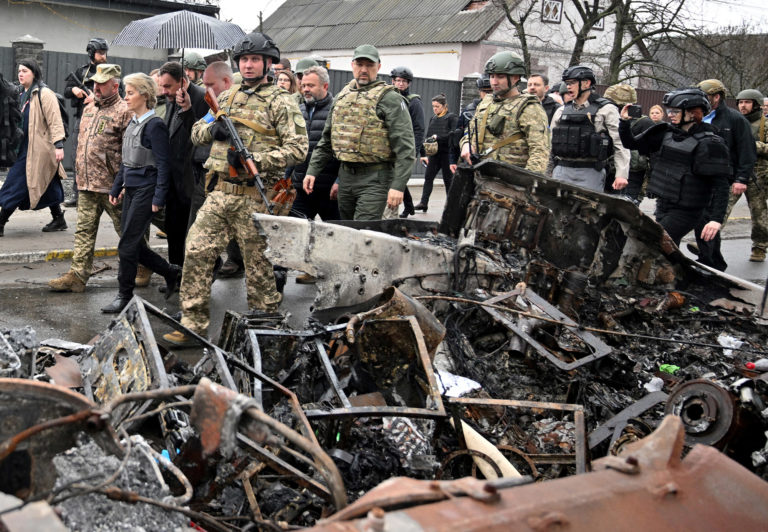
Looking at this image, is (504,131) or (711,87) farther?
(711,87)

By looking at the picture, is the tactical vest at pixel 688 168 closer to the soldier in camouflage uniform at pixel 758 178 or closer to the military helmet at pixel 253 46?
the soldier in camouflage uniform at pixel 758 178

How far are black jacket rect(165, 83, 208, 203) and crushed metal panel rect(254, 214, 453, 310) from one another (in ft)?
7.09

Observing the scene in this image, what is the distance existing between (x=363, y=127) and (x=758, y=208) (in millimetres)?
6028

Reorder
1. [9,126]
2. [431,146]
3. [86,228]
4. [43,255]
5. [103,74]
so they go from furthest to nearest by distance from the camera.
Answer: [431,146], [9,126], [43,255], [86,228], [103,74]

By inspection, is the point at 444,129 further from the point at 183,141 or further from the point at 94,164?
the point at 94,164

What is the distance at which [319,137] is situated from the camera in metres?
7.77

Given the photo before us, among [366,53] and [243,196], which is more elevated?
[366,53]

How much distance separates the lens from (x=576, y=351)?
435 cm

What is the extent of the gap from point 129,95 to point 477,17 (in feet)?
68.1

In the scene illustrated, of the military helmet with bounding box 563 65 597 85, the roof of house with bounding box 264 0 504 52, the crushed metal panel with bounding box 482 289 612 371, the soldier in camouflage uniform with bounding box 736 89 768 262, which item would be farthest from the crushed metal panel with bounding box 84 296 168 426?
the roof of house with bounding box 264 0 504 52

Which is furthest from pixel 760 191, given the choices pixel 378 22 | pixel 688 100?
pixel 378 22

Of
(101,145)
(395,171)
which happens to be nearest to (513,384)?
(395,171)

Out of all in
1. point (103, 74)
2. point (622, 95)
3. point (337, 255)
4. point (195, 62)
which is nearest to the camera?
point (337, 255)

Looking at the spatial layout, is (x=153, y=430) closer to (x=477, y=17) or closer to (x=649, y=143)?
(x=649, y=143)
